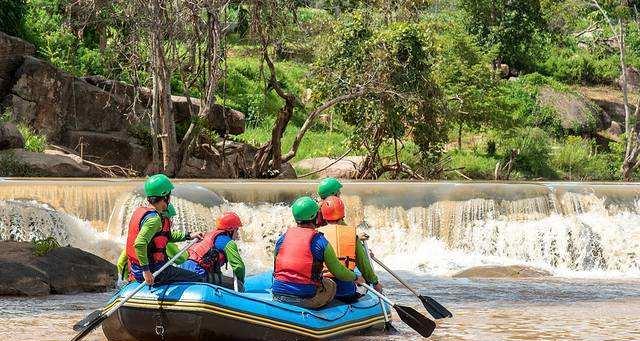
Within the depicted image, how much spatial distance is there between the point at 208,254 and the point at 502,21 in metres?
31.6

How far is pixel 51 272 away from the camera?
38.4 feet

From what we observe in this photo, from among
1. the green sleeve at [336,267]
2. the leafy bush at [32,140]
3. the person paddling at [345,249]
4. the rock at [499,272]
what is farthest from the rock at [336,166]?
the green sleeve at [336,267]

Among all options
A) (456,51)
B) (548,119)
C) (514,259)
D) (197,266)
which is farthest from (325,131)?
(197,266)

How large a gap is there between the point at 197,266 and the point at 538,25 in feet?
108

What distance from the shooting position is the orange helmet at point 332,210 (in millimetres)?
8617

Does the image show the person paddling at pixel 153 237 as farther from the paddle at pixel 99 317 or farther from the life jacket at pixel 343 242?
the life jacket at pixel 343 242

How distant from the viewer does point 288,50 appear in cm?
4088

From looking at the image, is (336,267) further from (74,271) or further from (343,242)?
(74,271)

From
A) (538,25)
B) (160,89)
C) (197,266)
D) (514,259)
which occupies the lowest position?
(514,259)

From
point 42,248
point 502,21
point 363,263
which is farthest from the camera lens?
point 502,21

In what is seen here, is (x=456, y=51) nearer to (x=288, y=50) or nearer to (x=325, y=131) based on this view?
(x=325, y=131)

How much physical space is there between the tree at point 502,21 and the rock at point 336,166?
37.8 ft

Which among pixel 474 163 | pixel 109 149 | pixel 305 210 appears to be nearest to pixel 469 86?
pixel 474 163

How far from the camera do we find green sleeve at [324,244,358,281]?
7895 mm
